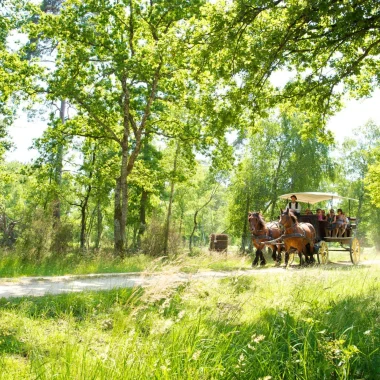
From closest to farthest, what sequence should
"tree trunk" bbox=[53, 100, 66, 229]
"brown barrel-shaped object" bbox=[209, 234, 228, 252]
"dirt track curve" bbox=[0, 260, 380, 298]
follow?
1. "dirt track curve" bbox=[0, 260, 380, 298]
2. "tree trunk" bbox=[53, 100, 66, 229]
3. "brown barrel-shaped object" bbox=[209, 234, 228, 252]

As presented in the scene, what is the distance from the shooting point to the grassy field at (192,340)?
3.69 m

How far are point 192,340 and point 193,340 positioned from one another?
0.15ft

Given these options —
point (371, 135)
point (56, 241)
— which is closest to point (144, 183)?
point (56, 241)

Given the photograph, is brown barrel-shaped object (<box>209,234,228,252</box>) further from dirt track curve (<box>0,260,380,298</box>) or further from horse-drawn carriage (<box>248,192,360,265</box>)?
dirt track curve (<box>0,260,380,298</box>)

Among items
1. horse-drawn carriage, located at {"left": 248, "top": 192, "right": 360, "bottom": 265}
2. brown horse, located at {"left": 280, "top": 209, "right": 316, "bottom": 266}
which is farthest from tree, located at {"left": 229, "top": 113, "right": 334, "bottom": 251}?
brown horse, located at {"left": 280, "top": 209, "right": 316, "bottom": 266}

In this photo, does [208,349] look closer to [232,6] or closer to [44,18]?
[232,6]

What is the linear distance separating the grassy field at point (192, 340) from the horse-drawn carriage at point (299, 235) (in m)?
9.25

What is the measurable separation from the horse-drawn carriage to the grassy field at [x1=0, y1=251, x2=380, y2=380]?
9.25m

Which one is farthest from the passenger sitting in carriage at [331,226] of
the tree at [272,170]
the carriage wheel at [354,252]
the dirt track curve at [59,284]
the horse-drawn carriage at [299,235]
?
the tree at [272,170]

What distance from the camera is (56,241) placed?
17047 mm

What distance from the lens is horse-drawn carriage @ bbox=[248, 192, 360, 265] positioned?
56.5ft

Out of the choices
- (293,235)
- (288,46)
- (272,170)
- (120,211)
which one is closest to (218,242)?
(120,211)

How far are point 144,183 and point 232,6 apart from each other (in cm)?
1213

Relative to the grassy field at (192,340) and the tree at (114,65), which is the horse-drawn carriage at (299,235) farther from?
the grassy field at (192,340)
